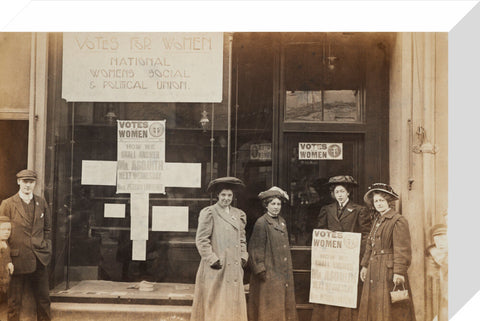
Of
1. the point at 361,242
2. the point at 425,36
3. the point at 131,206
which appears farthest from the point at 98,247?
the point at 425,36

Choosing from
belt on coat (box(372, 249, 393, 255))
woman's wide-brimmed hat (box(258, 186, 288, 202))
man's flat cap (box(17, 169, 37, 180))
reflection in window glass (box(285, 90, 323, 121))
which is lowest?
belt on coat (box(372, 249, 393, 255))

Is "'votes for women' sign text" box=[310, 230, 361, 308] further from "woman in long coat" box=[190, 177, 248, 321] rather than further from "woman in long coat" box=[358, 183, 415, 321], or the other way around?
"woman in long coat" box=[190, 177, 248, 321]

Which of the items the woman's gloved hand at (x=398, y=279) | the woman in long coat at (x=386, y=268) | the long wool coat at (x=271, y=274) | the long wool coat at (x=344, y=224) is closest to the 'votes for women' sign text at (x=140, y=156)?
the long wool coat at (x=271, y=274)

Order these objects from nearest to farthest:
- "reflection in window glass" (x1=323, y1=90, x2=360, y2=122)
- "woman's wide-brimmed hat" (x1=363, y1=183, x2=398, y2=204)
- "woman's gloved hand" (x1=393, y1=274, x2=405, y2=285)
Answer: "woman's gloved hand" (x1=393, y1=274, x2=405, y2=285), "woman's wide-brimmed hat" (x1=363, y1=183, x2=398, y2=204), "reflection in window glass" (x1=323, y1=90, x2=360, y2=122)

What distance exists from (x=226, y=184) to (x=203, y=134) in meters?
0.61

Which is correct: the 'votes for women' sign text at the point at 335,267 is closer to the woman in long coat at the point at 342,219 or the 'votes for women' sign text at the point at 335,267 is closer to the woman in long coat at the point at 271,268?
the woman in long coat at the point at 342,219

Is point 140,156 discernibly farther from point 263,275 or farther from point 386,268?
point 386,268

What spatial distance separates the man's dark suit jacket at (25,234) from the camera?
5.25 meters

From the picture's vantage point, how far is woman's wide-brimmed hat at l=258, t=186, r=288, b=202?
527 centimetres

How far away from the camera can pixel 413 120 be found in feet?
17.0

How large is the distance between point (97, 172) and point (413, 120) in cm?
348

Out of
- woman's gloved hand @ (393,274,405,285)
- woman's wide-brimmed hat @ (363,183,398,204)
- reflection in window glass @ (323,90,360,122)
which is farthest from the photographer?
reflection in window glass @ (323,90,360,122)

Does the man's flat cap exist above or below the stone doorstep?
above

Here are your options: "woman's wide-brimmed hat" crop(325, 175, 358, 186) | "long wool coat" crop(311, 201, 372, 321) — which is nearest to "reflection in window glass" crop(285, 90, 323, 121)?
"woman's wide-brimmed hat" crop(325, 175, 358, 186)
